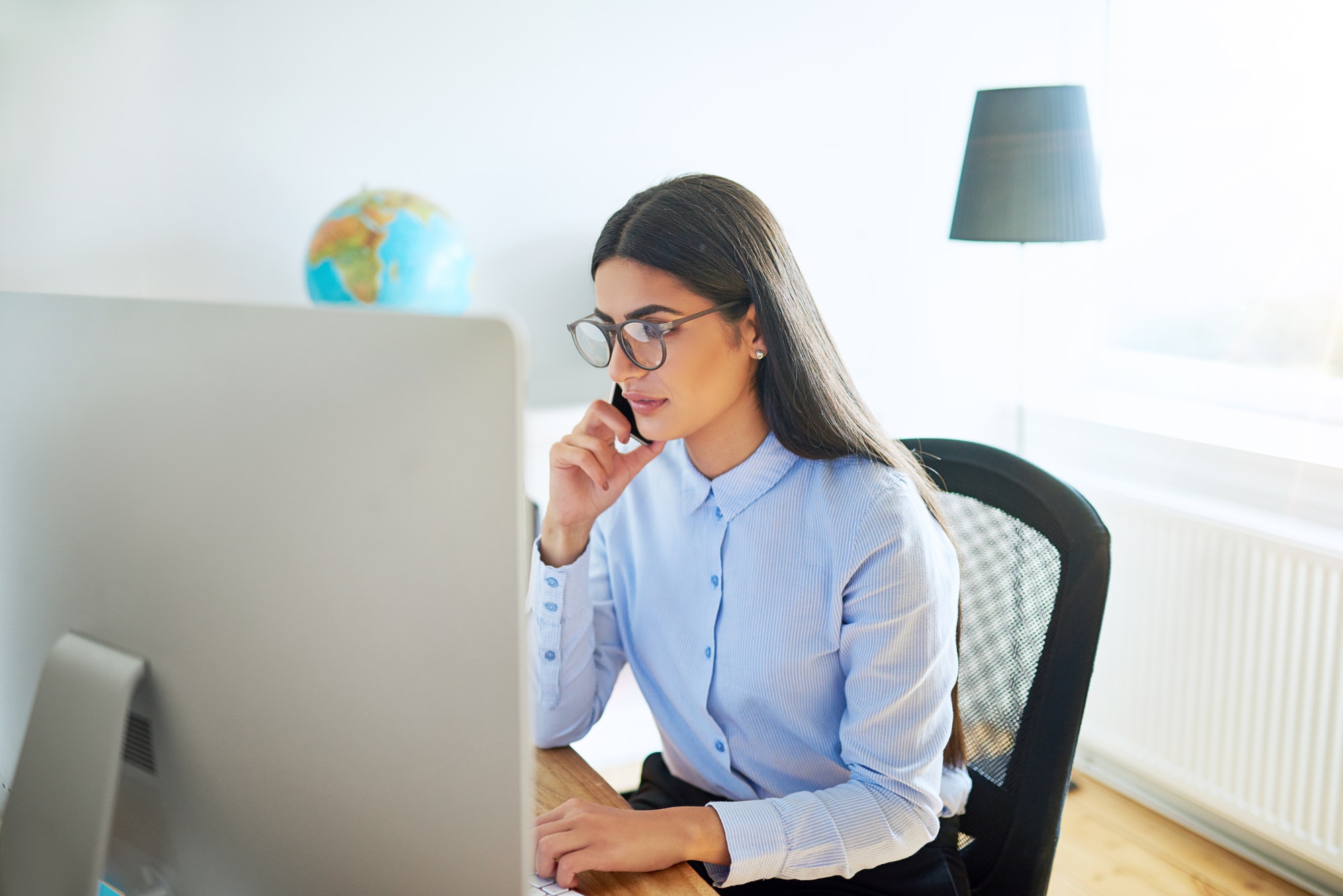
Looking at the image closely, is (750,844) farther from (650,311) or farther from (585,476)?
(650,311)

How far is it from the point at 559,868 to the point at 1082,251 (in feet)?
8.05

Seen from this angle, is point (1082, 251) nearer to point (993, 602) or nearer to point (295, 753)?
point (993, 602)

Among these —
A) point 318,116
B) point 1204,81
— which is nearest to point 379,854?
point 318,116

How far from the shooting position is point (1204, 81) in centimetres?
238

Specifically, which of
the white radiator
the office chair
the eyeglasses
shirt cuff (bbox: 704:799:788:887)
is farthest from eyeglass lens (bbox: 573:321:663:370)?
the white radiator

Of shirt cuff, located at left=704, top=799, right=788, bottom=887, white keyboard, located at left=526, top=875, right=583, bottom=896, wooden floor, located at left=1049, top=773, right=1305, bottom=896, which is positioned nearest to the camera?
→ white keyboard, located at left=526, top=875, right=583, bottom=896

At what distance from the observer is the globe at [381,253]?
5.86ft

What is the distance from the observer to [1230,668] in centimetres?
203

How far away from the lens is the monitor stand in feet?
1.96

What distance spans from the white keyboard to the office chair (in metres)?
0.50

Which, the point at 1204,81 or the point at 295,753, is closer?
the point at 295,753

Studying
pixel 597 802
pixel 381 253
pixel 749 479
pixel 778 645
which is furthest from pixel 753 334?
pixel 381 253

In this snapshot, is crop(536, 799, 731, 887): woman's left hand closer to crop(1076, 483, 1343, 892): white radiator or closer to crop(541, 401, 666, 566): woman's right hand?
crop(541, 401, 666, 566): woman's right hand

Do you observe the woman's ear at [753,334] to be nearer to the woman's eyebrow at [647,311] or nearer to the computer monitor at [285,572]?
the woman's eyebrow at [647,311]
